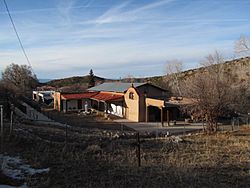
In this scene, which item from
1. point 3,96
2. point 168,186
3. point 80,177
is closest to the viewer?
point 168,186

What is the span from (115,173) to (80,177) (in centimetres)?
104

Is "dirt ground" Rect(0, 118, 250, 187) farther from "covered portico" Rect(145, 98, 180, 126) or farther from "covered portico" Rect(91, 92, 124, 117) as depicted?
"covered portico" Rect(91, 92, 124, 117)

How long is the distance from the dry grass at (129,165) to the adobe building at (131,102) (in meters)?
25.5

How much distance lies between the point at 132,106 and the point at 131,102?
2.16 ft

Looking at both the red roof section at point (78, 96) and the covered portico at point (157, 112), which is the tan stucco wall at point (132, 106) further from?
the red roof section at point (78, 96)

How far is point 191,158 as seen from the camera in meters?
13.0

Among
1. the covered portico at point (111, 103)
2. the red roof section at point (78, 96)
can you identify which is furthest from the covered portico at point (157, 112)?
the red roof section at point (78, 96)

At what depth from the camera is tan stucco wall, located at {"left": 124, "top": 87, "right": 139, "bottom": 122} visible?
4478 centimetres

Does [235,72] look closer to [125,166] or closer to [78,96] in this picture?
[78,96]

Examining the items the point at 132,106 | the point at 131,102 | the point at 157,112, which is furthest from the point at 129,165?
the point at 131,102

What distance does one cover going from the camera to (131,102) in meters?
46.5

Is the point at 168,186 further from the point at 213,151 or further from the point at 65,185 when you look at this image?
the point at 213,151

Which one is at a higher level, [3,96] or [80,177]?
[3,96]

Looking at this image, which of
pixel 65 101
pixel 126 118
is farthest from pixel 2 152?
pixel 65 101
